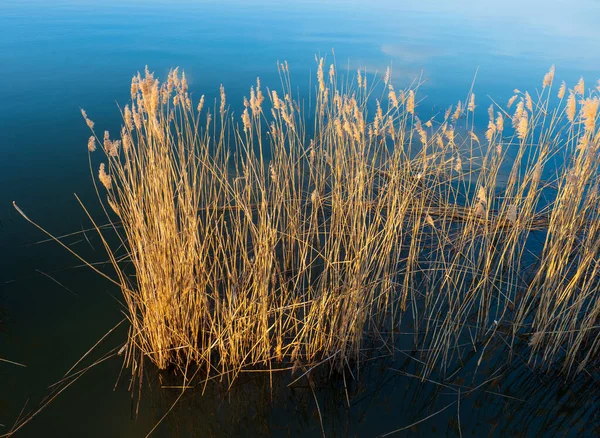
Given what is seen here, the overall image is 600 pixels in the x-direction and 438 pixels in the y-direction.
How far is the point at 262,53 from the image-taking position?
7.62 meters

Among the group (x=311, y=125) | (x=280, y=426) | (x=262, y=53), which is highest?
(x=262, y=53)

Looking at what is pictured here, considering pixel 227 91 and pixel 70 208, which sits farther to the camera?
pixel 227 91

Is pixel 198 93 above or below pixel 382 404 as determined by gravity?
above

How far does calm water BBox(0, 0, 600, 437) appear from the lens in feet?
6.64

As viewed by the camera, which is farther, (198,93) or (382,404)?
(198,93)

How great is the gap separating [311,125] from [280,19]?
7026 mm

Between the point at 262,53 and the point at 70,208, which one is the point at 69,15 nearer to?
the point at 262,53

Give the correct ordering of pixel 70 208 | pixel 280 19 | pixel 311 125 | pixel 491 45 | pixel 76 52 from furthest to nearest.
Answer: pixel 280 19 → pixel 491 45 → pixel 76 52 → pixel 311 125 → pixel 70 208

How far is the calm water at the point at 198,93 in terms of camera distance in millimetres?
2025

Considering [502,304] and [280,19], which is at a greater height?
A: [280,19]

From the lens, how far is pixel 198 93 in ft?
18.2

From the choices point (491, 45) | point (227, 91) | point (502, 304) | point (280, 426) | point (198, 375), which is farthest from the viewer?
point (491, 45)

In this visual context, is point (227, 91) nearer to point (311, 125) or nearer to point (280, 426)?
point (311, 125)

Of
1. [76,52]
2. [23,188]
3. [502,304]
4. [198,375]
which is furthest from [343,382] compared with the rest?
[76,52]
